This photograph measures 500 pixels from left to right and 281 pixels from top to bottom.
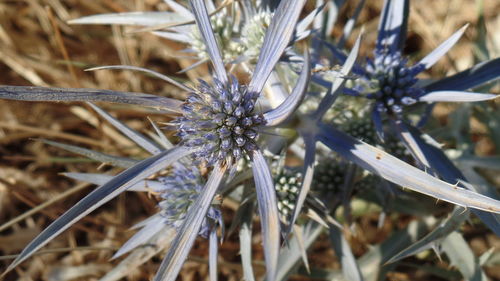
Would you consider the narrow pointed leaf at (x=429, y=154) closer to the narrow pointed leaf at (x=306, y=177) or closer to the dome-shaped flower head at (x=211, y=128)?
the narrow pointed leaf at (x=306, y=177)

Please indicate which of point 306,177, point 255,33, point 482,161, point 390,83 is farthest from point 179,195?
point 482,161

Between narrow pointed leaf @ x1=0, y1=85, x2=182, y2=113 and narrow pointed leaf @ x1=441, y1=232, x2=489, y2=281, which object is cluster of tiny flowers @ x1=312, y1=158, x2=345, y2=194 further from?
narrow pointed leaf @ x1=0, y1=85, x2=182, y2=113

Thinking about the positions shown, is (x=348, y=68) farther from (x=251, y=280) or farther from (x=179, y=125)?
(x=251, y=280)

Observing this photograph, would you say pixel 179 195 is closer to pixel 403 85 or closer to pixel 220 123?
pixel 220 123

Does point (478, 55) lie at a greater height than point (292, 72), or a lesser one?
lesser

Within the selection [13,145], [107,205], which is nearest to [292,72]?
[107,205]
